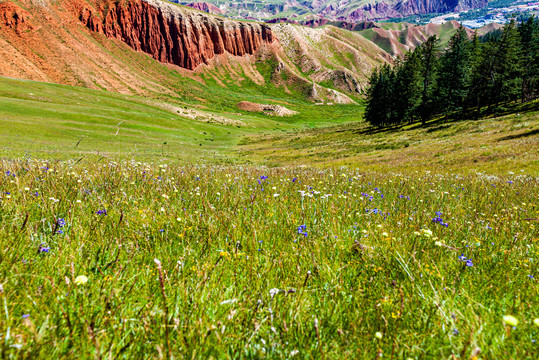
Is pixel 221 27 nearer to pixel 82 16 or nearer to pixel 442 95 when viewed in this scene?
pixel 82 16

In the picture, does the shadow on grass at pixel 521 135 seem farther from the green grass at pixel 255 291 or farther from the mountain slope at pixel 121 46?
the mountain slope at pixel 121 46

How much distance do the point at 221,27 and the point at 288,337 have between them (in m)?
222

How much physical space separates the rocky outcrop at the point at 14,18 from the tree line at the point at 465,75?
423 feet

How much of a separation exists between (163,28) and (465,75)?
170447 mm

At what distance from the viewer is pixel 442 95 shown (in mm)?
59125

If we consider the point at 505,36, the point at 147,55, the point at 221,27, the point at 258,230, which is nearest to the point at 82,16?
the point at 147,55

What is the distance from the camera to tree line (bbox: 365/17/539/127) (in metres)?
52.1

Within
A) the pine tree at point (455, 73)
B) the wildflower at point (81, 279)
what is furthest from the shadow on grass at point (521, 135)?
the pine tree at point (455, 73)

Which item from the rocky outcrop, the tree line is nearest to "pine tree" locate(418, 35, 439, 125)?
the tree line

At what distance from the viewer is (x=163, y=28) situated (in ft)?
543

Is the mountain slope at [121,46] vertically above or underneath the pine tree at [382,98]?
above

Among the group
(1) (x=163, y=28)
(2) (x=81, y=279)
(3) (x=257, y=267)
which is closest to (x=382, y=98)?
(3) (x=257, y=267)

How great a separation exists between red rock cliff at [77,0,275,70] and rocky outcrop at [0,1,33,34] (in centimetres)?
3866

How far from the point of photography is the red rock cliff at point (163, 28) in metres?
146
